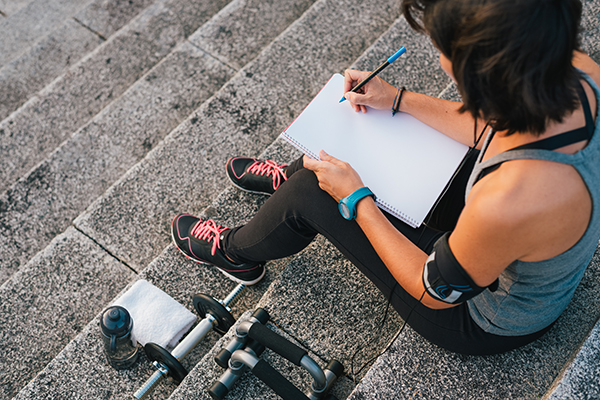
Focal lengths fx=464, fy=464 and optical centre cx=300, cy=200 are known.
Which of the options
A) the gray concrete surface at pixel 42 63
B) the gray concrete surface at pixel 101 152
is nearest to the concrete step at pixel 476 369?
the gray concrete surface at pixel 101 152

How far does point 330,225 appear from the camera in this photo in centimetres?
163

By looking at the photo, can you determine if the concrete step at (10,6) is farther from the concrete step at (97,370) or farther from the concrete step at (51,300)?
the concrete step at (97,370)

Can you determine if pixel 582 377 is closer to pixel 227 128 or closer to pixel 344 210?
pixel 344 210

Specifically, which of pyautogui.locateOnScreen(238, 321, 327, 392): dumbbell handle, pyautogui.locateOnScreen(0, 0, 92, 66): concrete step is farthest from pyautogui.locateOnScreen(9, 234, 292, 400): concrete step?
pyautogui.locateOnScreen(0, 0, 92, 66): concrete step

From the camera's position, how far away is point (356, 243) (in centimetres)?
159

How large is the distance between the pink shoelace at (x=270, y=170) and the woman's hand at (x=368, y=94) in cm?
58

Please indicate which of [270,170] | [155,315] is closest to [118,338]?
[155,315]

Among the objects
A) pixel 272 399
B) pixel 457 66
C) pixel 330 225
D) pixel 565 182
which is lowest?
pixel 272 399

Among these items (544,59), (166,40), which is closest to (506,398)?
(544,59)

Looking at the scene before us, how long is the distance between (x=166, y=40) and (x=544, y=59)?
3.12 meters

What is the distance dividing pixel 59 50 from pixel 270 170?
9.20 ft

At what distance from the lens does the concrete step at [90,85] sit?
3166mm

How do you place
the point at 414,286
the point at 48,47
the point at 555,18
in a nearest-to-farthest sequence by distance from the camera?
the point at 555,18 → the point at 414,286 → the point at 48,47

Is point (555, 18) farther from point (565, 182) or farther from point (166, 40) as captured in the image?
point (166, 40)
